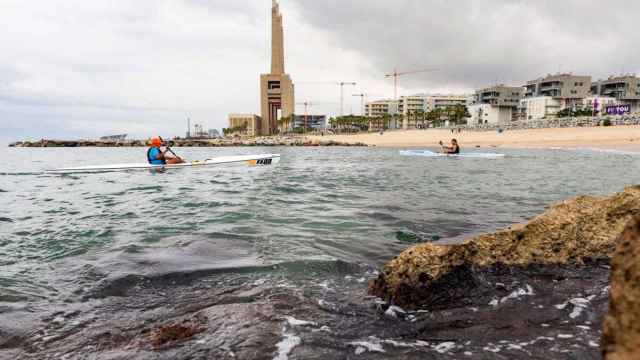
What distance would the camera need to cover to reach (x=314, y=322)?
4691 millimetres

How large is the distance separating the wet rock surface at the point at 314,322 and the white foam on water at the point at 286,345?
11mm

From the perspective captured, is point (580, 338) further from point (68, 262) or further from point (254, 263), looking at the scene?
point (68, 262)

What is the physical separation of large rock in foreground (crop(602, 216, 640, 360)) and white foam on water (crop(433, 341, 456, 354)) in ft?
6.86

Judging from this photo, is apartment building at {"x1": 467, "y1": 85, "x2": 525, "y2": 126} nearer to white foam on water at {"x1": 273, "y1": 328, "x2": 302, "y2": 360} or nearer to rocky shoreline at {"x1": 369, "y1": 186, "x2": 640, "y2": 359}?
rocky shoreline at {"x1": 369, "y1": 186, "x2": 640, "y2": 359}

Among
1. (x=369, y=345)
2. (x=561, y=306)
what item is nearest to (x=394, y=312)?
(x=369, y=345)

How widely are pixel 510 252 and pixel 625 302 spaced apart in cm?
417

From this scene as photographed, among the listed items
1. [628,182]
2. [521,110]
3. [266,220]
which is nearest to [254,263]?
[266,220]

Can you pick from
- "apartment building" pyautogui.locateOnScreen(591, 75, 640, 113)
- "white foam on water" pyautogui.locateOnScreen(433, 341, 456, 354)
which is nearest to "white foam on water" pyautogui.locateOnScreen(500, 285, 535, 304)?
"white foam on water" pyautogui.locateOnScreen(433, 341, 456, 354)

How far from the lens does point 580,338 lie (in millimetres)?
4000

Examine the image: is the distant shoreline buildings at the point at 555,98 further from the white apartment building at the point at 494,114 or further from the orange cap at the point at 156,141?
the orange cap at the point at 156,141

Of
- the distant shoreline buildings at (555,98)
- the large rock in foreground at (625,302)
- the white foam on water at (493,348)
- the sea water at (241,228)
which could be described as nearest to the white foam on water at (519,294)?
the white foam on water at (493,348)

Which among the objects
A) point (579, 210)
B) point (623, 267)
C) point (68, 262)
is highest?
point (623, 267)

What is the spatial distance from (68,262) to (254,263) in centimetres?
342

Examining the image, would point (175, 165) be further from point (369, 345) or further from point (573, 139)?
point (573, 139)
